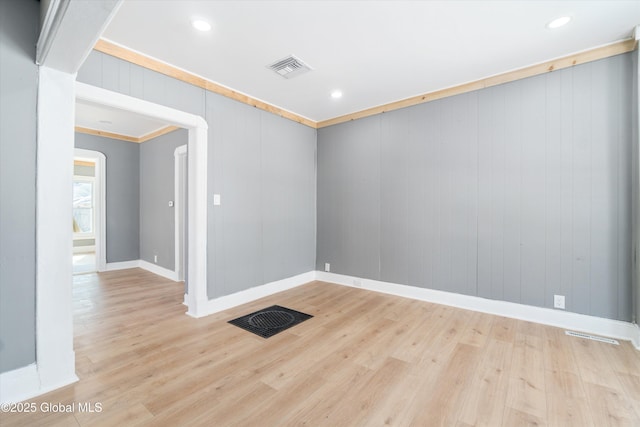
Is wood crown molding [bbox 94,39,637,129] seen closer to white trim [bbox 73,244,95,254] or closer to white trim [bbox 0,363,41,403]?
white trim [bbox 0,363,41,403]

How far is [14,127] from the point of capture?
1776mm

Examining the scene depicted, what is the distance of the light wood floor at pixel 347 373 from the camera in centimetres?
162

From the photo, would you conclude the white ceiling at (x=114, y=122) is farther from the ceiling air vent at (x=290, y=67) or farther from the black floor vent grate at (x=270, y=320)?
the black floor vent grate at (x=270, y=320)

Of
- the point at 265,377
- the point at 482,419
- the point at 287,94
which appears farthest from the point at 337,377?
the point at 287,94

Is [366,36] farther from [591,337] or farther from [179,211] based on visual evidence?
[179,211]

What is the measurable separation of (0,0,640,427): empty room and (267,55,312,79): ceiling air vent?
0.03 m

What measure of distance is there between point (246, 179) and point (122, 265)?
12.7ft

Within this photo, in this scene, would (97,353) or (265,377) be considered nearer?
(265,377)

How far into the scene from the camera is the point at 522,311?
299cm

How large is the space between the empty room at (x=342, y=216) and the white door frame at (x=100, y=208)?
2.58 ft

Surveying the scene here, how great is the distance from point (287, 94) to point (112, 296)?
3.73 meters

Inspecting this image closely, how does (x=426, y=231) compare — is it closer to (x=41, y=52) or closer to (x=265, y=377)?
(x=265, y=377)

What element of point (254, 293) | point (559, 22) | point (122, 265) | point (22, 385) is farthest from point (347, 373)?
point (122, 265)

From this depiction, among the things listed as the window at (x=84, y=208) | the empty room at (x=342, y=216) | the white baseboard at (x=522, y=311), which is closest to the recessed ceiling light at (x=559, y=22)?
the empty room at (x=342, y=216)
